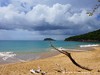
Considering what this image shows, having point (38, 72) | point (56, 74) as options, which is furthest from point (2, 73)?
point (56, 74)

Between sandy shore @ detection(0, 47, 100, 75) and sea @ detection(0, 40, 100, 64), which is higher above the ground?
sandy shore @ detection(0, 47, 100, 75)

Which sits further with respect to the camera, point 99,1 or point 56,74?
point 56,74

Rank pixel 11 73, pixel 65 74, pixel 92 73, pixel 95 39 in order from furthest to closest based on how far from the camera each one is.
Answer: pixel 95 39
pixel 11 73
pixel 65 74
pixel 92 73

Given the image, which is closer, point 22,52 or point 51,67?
point 51,67

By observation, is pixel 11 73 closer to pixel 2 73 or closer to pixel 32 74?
pixel 2 73

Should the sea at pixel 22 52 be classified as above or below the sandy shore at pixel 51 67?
below

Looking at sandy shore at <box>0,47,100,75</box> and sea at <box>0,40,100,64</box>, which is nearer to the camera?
sandy shore at <box>0,47,100,75</box>

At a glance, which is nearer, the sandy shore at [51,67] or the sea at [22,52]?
the sandy shore at [51,67]

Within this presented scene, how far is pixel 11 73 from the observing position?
17469 millimetres

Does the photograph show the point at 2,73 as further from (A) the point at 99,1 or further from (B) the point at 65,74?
(A) the point at 99,1

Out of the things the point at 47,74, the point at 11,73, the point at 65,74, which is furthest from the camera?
the point at 11,73

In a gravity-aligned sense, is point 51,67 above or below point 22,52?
above

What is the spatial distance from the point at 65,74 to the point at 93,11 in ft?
14.4

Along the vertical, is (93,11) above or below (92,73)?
above
